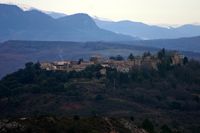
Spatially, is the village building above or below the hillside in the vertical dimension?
above

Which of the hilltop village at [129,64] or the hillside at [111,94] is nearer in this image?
the hillside at [111,94]

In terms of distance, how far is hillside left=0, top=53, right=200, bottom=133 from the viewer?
341 feet

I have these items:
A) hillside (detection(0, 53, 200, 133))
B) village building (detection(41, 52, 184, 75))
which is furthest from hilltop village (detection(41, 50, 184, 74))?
hillside (detection(0, 53, 200, 133))

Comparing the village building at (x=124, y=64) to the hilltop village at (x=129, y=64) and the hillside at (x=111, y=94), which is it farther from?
the hillside at (x=111, y=94)

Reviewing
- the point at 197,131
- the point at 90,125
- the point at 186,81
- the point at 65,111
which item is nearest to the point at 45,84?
the point at 65,111

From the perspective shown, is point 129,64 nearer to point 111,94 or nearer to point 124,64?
point 124,64

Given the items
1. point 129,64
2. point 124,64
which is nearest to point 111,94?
point 124,64

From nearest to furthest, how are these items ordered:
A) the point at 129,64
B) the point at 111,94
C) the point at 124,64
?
the point at 111,94 → the point at 124,64 → the point at 129,64

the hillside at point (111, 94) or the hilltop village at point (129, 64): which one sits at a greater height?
the hilltop village at point (129, 64)

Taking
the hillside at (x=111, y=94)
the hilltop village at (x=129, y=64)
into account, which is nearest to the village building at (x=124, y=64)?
the hilltop village at (x=129, y=64)

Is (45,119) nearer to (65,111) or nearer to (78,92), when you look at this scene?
(65,111)

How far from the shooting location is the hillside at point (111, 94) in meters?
104

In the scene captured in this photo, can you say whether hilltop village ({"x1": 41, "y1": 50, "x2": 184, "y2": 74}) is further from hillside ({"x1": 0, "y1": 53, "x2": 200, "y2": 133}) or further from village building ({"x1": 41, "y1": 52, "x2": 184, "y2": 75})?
hillside ({"x1": 0, "y1": 53, "x2": 200, "y2": 133})

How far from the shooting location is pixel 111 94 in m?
119
